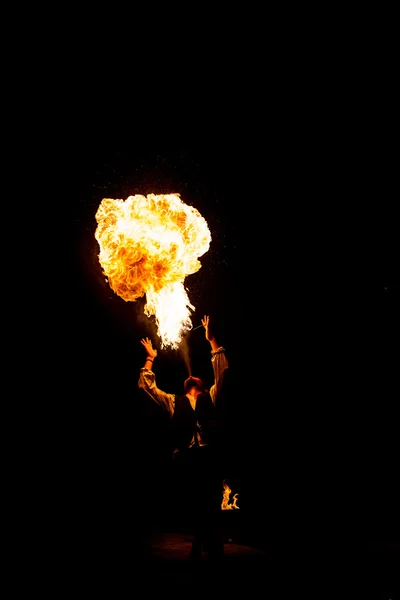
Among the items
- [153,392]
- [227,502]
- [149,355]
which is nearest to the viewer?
[153,392]

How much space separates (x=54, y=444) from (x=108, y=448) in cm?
75

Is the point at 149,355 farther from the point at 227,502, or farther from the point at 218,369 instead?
the point at 227,502

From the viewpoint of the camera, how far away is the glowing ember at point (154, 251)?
5840 millimetres

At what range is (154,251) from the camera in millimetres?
5848

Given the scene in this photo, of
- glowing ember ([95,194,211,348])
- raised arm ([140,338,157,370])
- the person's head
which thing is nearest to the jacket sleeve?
the person's head

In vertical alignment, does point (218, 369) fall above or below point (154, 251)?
below

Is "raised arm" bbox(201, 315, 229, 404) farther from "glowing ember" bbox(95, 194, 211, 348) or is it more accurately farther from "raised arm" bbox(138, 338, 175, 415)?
"glowing ember" bbox(95, 194, 211, 348)

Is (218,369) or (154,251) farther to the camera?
(154,251)

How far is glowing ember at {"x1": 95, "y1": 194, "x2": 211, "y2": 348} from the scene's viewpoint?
5.84m

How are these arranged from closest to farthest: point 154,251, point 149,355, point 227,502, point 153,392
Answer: point 153,392, point 149,355, point 154,251, point 227,502

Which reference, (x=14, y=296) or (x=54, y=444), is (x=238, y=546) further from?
(x=14, y=296)

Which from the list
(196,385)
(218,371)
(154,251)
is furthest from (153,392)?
(154,251)

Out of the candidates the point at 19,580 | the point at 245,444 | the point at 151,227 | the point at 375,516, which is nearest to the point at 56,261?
the point at 151,227

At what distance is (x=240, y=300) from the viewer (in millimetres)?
7402
